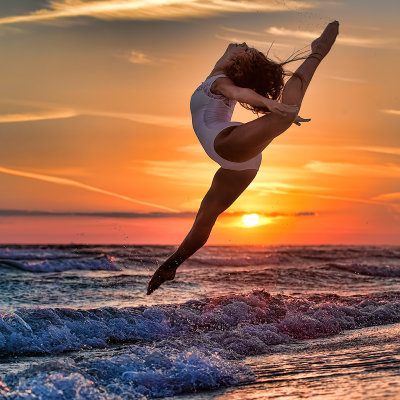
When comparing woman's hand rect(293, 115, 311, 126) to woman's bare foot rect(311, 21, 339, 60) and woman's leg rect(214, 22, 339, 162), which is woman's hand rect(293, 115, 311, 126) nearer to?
woman's leg rect(214, 22, 339, 162)

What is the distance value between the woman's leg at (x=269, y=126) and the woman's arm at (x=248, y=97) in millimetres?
58

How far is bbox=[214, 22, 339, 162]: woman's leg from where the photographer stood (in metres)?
4.12

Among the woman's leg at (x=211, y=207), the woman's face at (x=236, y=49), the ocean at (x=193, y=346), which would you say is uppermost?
the woman's face at (x=236, y=49)

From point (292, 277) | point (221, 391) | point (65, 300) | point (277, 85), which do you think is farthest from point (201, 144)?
point (292, 277)

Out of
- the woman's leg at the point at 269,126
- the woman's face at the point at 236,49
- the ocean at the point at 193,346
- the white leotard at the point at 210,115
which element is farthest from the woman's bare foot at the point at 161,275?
the woman's face at the point at 236,49

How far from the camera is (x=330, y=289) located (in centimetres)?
1636

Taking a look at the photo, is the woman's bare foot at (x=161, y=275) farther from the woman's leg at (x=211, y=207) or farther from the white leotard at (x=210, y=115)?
the white leotard at (x=210, y=115)

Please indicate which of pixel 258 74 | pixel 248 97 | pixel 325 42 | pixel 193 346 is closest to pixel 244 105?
pixel 258 74

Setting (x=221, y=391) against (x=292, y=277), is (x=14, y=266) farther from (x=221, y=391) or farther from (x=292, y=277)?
(x=221, y=391)

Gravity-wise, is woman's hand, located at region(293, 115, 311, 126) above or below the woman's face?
below

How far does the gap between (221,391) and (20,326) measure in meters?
4.24

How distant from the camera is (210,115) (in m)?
4.64

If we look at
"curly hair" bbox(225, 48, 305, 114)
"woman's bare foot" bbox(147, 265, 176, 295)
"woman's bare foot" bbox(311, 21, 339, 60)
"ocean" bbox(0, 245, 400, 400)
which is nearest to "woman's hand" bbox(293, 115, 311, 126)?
"curly hair" bbox(225, 48, 305, 114)

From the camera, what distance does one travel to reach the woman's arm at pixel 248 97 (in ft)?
13.1
